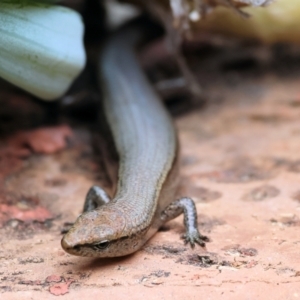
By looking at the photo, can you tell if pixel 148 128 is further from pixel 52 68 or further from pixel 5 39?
pixel 5 39

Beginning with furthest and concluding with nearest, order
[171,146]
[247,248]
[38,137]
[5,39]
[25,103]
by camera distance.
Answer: [25,103] → [38,137] → [171,146] → [5,39] → [247,248]

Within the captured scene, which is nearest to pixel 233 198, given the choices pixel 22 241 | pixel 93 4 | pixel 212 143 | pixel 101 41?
pixel 212 143

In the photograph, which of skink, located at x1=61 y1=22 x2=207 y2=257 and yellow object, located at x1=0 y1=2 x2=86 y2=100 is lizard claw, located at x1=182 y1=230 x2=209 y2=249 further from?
yellow object, located at x1=0 y1=2 x2=86 y2=100

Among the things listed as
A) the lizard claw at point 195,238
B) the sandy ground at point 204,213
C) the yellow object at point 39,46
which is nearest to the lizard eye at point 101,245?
the sandy ground at point 204,213

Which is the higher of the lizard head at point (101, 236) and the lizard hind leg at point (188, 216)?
the lizard head at point (101, 236)

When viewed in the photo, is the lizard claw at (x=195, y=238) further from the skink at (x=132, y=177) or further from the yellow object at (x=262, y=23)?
the yellow object at (x=262, y=23)

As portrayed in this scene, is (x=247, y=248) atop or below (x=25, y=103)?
atop

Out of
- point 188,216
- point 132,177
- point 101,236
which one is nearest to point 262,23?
point 132,177
